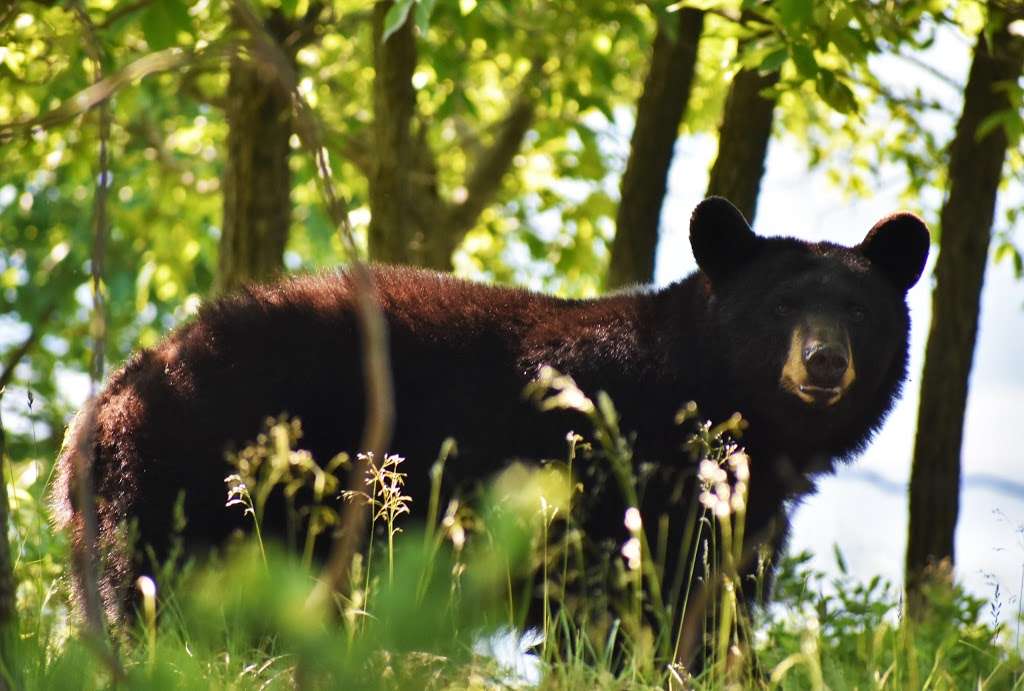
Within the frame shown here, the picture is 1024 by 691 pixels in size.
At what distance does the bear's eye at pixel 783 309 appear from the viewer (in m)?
5.60

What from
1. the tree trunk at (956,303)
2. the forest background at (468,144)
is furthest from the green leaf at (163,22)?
the tree trunk at (956,303)

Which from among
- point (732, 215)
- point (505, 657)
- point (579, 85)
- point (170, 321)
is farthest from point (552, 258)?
point (505, 657)

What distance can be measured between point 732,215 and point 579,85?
511 centimetres

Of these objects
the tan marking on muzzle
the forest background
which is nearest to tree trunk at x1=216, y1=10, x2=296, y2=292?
the forest background

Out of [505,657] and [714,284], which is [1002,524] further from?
[714,284]


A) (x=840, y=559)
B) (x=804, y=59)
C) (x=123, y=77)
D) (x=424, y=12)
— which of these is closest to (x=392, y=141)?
(x=804, y=59)

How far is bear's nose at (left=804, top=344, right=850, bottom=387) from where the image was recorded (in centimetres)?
521

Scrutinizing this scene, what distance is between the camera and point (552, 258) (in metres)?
13.5

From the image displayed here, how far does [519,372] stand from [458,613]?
3332 millimetres

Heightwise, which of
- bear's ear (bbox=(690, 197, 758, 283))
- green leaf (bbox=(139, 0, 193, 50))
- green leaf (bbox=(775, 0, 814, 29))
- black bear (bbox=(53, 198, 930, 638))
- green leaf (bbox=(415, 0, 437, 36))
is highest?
green leaf (bbox=(775, 0, 814, 29))

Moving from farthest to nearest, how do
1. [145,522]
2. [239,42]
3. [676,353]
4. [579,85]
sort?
1. [579,85]
2. [676,353]
3. [145,522]
4. [239,42]

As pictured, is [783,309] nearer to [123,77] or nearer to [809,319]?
[809,319]

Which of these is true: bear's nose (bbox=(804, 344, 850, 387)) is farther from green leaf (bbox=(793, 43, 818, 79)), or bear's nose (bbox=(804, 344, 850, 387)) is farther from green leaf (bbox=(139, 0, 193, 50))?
green leaf (bbox=(139, 0, 193, 50))

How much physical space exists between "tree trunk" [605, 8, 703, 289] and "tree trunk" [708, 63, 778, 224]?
2.50 ft
